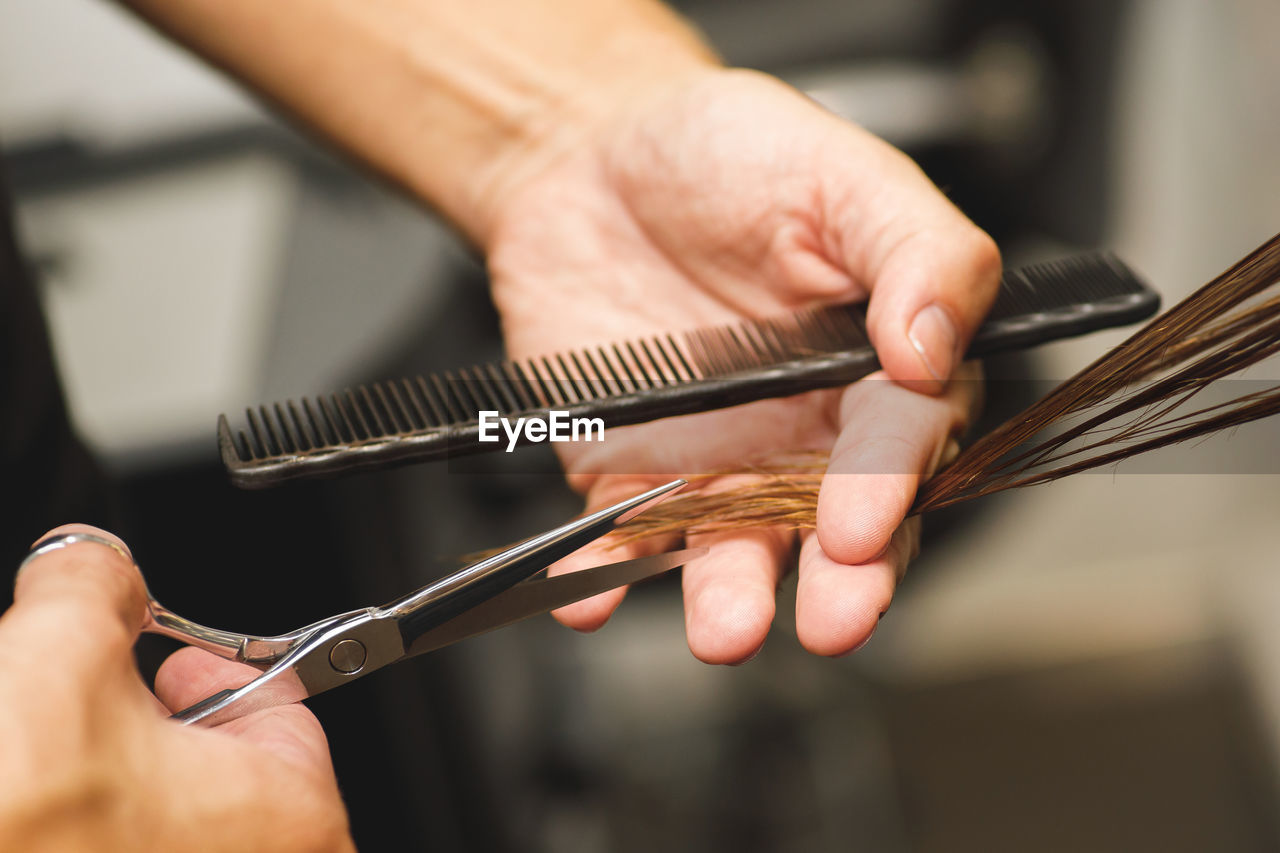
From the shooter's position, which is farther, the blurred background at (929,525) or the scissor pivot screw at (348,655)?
the blurred background at (929,525)

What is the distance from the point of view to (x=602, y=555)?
24.8 inches

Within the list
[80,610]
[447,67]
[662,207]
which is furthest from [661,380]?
[447,67]

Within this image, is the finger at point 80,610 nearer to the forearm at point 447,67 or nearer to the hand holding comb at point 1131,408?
the hand holding comb at point 1131,408

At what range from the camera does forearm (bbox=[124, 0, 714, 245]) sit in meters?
0.89

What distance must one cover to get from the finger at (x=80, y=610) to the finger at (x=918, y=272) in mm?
440

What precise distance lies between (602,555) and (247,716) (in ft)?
0.76

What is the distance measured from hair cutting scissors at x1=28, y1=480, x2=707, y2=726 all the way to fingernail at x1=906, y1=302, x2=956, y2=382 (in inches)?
8.8

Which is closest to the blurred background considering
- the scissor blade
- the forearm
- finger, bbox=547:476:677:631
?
the forearm

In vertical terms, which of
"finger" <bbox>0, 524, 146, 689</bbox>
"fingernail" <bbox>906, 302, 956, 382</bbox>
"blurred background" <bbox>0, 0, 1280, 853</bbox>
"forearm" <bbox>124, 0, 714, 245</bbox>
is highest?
"forearm" <bbox>124, 0, 714, 245</bbox>

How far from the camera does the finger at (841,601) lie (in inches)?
19.6

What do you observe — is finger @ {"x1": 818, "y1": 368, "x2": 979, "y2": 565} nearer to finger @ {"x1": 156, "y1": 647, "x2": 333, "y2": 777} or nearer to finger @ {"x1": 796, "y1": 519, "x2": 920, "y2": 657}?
finger @ {"x1": 796, "y1": 519, "x2": 920, "y2": 657}

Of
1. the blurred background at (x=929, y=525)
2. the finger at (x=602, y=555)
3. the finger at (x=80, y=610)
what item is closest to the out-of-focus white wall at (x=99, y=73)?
the blurred background at (x=929, y=525)

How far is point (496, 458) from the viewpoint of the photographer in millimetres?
1322

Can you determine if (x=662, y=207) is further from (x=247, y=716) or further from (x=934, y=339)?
(x=247, y=716)
